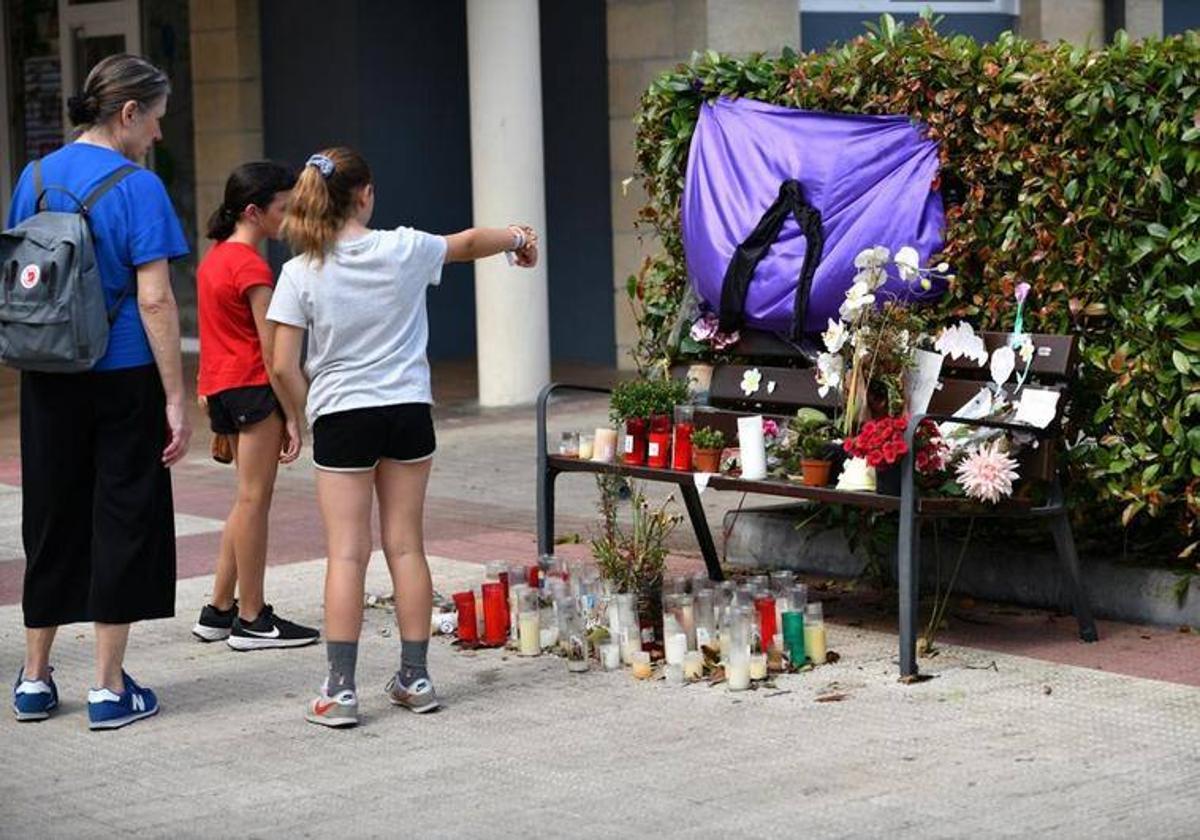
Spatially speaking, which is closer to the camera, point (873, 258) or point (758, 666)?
point (758, 666)

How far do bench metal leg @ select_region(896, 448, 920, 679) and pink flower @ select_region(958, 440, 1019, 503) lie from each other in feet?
0.63

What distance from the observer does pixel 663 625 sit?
734 cm

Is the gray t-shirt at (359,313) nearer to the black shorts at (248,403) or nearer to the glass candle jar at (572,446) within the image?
the black shorts at (248,403)

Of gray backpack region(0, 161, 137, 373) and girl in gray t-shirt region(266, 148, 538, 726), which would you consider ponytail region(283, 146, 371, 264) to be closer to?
girl in gray t-shirt region(266, 148, 538, 726)

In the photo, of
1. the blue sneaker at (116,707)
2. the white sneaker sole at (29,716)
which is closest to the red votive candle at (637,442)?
the blue sneaker at (116,707)

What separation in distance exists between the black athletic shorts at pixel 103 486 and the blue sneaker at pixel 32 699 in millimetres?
182

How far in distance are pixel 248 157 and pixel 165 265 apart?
11488 mm

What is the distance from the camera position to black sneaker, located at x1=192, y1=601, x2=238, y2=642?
7891 mm

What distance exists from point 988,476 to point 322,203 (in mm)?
2224

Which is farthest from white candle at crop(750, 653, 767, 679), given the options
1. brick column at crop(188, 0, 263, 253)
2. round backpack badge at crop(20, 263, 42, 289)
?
brick column at crop(188, 0, 263, 253)

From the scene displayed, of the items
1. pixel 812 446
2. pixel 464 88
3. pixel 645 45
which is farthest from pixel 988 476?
pixel 464 88

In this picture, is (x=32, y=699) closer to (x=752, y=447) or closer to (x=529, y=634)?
(x=529, y=634)

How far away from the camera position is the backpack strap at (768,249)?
816 centimetres

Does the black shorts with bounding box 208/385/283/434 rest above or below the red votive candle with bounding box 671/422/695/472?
above
